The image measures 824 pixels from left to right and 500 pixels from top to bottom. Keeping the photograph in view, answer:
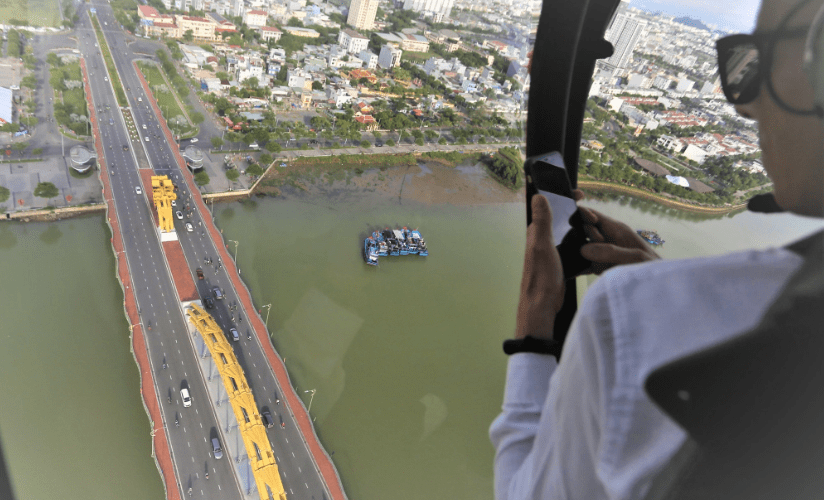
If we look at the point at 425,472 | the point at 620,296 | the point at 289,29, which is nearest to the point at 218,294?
the point at 425,472

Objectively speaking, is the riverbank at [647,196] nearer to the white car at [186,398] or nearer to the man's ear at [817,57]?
the man's ear at [817,57]

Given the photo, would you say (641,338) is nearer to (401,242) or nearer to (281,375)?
(281,375)

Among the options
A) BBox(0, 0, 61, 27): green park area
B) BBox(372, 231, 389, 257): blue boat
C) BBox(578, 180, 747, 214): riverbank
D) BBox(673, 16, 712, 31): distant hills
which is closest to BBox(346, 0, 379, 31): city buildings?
BBox(0, 0, 61, 27): green park area

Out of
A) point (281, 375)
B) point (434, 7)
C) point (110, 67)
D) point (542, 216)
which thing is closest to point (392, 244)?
point (281, 375)

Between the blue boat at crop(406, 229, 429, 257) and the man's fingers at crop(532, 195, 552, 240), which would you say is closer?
the man's fingers at crop(532, 195, 552, 240)

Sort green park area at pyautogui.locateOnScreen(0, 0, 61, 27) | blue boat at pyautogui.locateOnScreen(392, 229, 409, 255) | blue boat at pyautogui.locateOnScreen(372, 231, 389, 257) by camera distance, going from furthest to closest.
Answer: green park area at pyautogui.locateOnScreen(0, 0, 61, 27) < blue boat at pyautogui.locateOnScreen(392, 229, 409, 255) < blue boat at pyautogui.locateOnScreen(372, 231, 389, 257)

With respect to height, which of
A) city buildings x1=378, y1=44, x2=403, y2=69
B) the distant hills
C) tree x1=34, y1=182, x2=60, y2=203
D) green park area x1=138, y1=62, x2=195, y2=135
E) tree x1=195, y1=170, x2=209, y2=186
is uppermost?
the distant hills

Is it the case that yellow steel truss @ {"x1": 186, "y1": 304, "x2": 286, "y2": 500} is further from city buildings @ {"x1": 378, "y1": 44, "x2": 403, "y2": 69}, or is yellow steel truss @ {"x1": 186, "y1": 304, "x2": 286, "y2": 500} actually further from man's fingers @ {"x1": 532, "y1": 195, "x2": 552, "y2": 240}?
city buildings @ {"x1": 378, "y1": 44, "x2": 403, "y2": 69}
